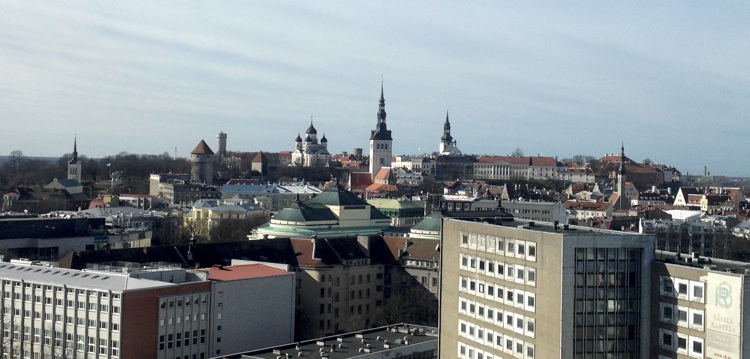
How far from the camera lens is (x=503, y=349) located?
109 ft

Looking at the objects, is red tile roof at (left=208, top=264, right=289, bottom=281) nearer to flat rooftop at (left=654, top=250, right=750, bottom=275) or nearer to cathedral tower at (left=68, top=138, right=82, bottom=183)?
flat rooftop at (left=654, top=250, right=750, bottom=275)

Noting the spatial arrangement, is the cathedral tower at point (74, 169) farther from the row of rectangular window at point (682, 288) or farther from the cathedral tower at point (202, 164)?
the row of rectangular window at point (682, 288)

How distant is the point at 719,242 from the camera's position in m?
105

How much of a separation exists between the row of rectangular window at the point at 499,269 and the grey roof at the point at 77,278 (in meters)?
19.6

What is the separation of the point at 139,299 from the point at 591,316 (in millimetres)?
24405

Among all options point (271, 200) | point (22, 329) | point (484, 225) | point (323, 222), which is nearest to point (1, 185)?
point (271, 200)

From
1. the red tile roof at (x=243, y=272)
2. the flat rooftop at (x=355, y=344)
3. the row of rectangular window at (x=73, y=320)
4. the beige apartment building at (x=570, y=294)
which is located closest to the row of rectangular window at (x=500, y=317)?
the beige apartment building at (x=570, y=294)

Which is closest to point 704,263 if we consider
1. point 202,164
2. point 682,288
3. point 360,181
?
point 682,288

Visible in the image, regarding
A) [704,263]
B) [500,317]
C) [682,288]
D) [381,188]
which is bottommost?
[500,317]

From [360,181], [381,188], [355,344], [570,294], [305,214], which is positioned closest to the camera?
[570,294]

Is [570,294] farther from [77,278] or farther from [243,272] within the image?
[243,272]

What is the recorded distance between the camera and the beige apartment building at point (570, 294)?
1214 inches

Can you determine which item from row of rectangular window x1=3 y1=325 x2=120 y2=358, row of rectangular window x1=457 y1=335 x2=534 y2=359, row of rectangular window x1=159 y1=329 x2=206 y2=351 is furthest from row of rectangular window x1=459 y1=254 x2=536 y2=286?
row of rectangular window x1=3 y1=325 x2=120 y2=358

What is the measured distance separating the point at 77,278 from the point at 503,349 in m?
25.2
